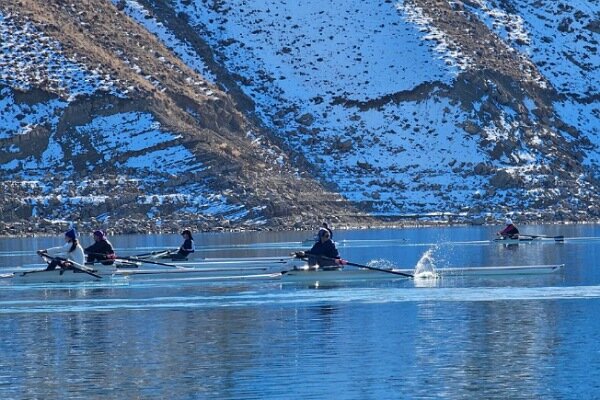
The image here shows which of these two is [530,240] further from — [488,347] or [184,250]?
[488,347]

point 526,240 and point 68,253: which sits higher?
point 526,240

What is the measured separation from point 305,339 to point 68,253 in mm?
20021

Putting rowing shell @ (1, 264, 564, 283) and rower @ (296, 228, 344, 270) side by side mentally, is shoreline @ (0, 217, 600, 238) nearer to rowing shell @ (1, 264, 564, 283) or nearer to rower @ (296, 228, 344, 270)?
rowing shell @ (1, 264, 564, 283)

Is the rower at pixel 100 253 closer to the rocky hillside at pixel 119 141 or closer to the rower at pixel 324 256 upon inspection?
the rower at pixel 324 256

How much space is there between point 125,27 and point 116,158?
67.9 feet

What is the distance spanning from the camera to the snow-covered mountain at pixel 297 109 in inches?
4739

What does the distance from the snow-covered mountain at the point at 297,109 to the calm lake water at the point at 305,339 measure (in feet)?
224

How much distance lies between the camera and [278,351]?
31.7 meters

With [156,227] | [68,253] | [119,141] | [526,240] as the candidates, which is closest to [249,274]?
[68,253]

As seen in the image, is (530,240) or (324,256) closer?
(324,256)

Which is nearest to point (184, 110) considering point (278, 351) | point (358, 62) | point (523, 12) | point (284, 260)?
point (358, 62)

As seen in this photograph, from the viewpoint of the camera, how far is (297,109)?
141 metres

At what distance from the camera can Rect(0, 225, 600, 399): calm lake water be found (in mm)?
27328

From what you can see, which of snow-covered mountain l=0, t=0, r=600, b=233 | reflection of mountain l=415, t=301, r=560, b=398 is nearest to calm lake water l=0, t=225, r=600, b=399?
reflection of mountain l=415, t=301, r=560, b=398
